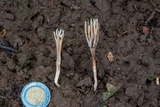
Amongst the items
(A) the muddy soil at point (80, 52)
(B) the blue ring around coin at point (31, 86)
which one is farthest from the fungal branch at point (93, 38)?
(B) the blue ring around coin at point (31, 86)

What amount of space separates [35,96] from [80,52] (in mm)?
465

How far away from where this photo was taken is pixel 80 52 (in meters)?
2.77

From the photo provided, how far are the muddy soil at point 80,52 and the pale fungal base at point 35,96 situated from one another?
7 centimetres

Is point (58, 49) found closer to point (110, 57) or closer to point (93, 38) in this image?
point (93, 38)

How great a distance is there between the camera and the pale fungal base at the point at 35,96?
8.48 ft

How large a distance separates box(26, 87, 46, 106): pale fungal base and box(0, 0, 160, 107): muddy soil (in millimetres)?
68

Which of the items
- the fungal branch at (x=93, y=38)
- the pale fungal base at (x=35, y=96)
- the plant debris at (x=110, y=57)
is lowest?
the pale fungal base at (x=35, y=96)

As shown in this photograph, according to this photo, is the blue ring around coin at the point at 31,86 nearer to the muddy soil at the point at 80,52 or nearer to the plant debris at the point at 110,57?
the muddy soil at the point at 80,52

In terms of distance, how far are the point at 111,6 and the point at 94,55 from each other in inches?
20.8

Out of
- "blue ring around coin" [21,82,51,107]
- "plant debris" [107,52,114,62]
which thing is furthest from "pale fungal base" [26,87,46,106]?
"plant debris" [107,52,114,62]

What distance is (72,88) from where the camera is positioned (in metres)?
2.63

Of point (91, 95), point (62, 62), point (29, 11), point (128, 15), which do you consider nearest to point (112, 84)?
point (91, 95)

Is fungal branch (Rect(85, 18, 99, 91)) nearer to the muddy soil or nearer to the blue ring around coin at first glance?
the muddy soil

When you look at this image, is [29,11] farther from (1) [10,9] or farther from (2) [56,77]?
(2) [56,77]
